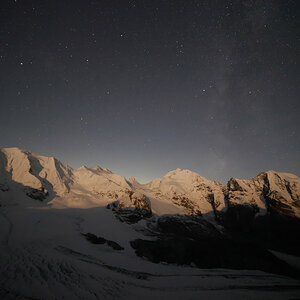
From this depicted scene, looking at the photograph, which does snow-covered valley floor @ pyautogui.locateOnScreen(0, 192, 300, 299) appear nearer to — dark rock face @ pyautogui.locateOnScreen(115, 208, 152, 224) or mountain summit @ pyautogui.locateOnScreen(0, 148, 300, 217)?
dark rock face @ pyautogui.locateOnScreen(115, 208, 152, 224)

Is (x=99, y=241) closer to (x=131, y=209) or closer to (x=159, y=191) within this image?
(x=131, y=209)

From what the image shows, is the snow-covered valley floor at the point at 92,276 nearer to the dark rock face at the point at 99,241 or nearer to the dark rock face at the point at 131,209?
the dark rock face at the point at 99,241

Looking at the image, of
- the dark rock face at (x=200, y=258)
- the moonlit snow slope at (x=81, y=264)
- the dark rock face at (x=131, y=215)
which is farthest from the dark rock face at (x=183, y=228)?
the dark rock face at (x=200, y=258)

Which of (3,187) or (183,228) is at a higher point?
(3,187)

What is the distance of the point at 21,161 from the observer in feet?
256

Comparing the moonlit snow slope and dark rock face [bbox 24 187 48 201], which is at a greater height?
dark rock face [bbox 24 187 48 201]

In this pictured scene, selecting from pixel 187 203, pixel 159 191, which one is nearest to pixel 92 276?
pixel 187 203

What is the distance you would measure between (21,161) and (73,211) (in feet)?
169

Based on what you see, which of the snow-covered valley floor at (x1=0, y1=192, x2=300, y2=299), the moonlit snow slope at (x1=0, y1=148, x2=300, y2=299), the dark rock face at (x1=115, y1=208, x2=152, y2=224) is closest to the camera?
the snow-covered valley floor at (x1=0, y1=192, x2=300, y2=299)

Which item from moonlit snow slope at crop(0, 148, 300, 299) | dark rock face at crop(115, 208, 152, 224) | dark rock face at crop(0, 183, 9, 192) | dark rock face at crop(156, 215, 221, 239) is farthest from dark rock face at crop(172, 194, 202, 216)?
dark rock face at crop(0, 183, 9, 192)

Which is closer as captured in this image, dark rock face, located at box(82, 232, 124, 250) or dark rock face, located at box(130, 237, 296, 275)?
dark rock face, located at box(130, 237, 296, 275)

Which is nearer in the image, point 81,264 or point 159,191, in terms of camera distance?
point 81,264

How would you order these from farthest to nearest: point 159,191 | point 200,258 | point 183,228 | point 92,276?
1. point 159,191
2. point 183,228
3. point 200,258
4. point 92,276

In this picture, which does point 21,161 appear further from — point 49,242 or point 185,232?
point 185,232
